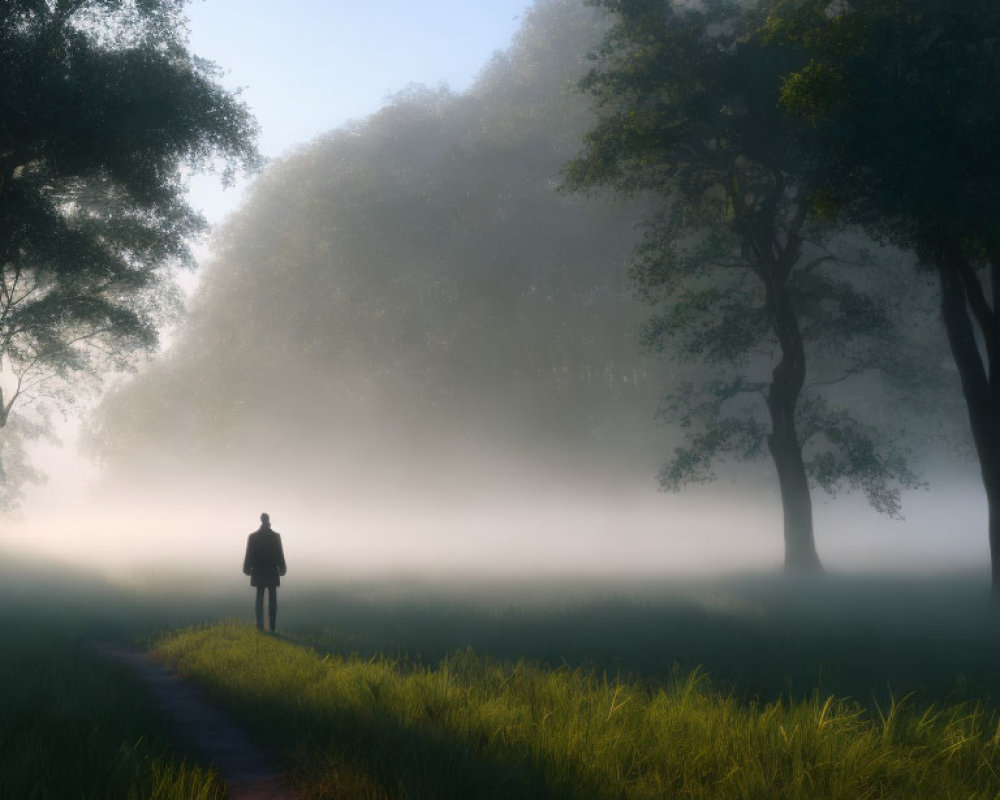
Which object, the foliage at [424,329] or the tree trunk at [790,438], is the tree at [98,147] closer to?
the foliage at [424,329]

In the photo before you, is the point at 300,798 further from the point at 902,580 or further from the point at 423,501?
the point at 423,501

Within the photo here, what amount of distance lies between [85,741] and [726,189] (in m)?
21.8

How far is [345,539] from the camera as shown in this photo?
41250 millimetres

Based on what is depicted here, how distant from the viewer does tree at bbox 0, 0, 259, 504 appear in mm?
17734

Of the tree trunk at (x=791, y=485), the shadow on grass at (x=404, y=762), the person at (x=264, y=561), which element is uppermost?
the tree trunk at (x=791, y=485)

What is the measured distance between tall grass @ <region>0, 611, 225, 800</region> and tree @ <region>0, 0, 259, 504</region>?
12190 mm

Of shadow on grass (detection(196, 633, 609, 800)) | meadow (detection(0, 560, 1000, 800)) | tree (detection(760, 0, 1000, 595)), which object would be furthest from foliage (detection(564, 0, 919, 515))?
shadow on grass (detection(196, 633, 609, 800))

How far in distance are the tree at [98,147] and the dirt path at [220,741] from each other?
1258 centimetres

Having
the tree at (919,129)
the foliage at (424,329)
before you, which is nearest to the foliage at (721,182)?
the tree at (919,129)

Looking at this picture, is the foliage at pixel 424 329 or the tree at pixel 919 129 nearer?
the tree at pixel 919 129

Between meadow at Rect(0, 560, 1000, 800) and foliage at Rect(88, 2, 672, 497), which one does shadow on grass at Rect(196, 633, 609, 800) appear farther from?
foliage at Rect(88, 2, 672, 497)

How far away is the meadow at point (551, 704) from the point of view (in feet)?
17.9

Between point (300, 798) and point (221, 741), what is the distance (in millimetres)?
1988

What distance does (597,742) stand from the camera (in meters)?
6.13
